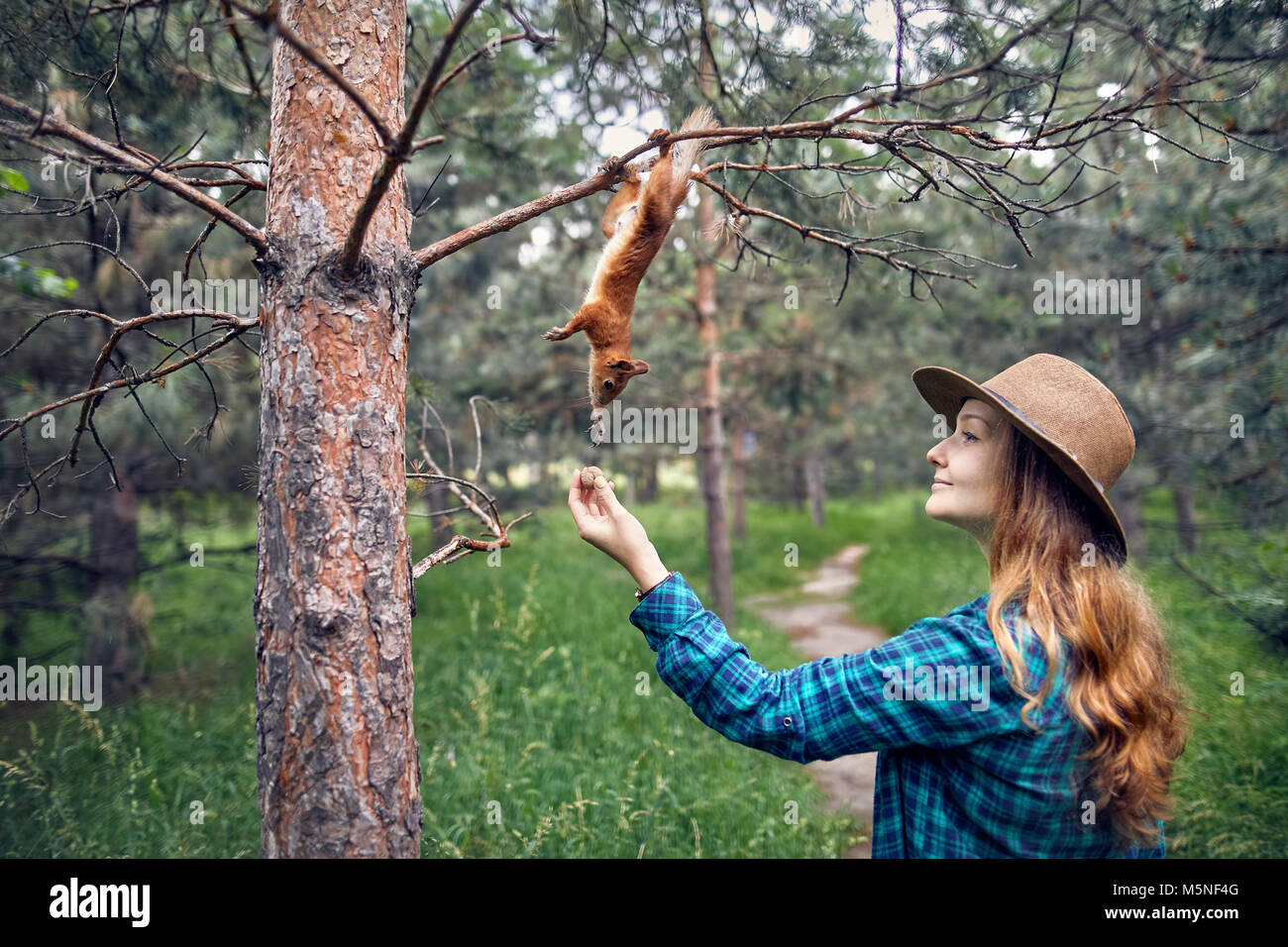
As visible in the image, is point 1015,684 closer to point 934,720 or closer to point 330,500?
point 934,720

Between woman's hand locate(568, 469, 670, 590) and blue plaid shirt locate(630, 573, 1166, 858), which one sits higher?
woman's hand locate(568, 469, 670, 590)

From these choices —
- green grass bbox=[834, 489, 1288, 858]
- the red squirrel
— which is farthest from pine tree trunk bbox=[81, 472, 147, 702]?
green grass bbox=[834, 489, 1288, 858]

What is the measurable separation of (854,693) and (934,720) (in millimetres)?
155

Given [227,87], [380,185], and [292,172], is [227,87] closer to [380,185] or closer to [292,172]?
[292,172]

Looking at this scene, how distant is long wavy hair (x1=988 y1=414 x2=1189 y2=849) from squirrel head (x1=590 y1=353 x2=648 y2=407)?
3.93 feet

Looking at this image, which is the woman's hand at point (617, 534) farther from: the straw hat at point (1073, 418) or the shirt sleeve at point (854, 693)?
the straw hat at point (1073, 418)

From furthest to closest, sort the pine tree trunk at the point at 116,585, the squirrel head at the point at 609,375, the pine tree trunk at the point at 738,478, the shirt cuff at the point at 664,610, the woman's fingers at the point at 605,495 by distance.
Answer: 1. the pine tree trunk at the point at 738,478
2. the pine tree trunk at the point at 116,585
3. the squirrel head at the point at 609,375
4. the woman's fingers at the point at 605,495
5. the shirt cuff at the point at 664,610

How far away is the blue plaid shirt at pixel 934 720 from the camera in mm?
1367

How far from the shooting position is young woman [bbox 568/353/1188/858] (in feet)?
4.51

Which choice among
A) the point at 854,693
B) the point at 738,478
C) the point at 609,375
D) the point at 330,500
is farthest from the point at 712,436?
the point at 854,693

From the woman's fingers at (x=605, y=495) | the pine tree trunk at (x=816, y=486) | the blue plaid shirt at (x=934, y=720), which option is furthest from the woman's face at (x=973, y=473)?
the pine tree trunk at (x=816, y=486)

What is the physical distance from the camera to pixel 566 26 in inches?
130

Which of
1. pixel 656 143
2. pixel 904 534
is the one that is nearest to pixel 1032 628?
pixel 656 143

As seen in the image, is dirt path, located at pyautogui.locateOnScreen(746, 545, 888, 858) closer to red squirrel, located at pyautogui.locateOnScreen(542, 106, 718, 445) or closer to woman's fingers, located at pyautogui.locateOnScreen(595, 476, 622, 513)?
red squirrel, located at pyautogui.locateOnScreen(542, 106, 718, 445)
